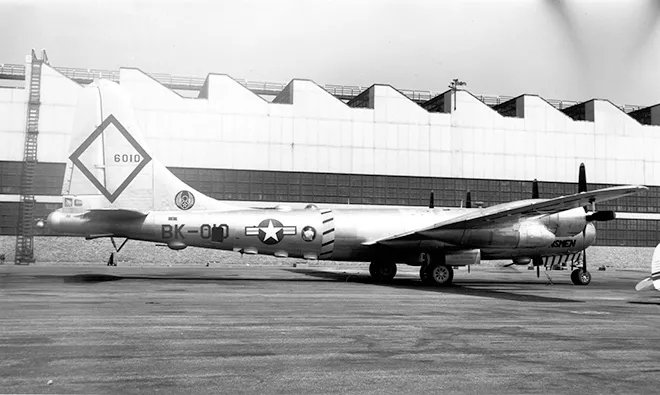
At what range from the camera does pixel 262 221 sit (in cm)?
2719

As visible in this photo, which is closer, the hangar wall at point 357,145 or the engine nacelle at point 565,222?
the engine nacelle at point 565,222

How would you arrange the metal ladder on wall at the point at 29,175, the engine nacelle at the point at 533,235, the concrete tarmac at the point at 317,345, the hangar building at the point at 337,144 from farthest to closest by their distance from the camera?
the hangar building at the point at 337,144
the metal ladder on wall at the point at 29,175
the engine nacelle at the point at 533,235
the concrete tarmac at the point at 317,345

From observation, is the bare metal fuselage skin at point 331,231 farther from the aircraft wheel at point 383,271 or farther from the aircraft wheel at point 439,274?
the aircraft wheel at point 439,274

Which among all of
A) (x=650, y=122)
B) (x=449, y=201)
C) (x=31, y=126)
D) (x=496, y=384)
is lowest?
(x=496, y=384)

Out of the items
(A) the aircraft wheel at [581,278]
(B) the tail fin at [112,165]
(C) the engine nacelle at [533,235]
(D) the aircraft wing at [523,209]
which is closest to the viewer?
(D) the aircraft wing at [523,209]

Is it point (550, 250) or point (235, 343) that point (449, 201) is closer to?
point (550, 250)

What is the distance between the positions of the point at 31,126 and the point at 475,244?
38.6m

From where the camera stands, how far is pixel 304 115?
54.6 meters

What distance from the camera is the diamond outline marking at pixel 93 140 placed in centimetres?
2531

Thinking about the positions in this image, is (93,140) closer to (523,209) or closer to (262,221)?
(262,221)

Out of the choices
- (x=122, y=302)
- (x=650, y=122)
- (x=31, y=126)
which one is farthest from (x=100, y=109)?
(x=650, y=122)

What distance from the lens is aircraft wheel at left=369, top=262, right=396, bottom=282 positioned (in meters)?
30.3

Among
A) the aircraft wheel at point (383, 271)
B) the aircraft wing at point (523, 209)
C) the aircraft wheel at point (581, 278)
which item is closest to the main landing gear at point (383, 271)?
the aircraft wheel at point (383, 271)

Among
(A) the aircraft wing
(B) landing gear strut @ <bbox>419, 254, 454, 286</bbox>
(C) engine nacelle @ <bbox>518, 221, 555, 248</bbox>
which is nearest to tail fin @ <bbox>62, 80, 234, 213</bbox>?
(A) the aircraft wing
